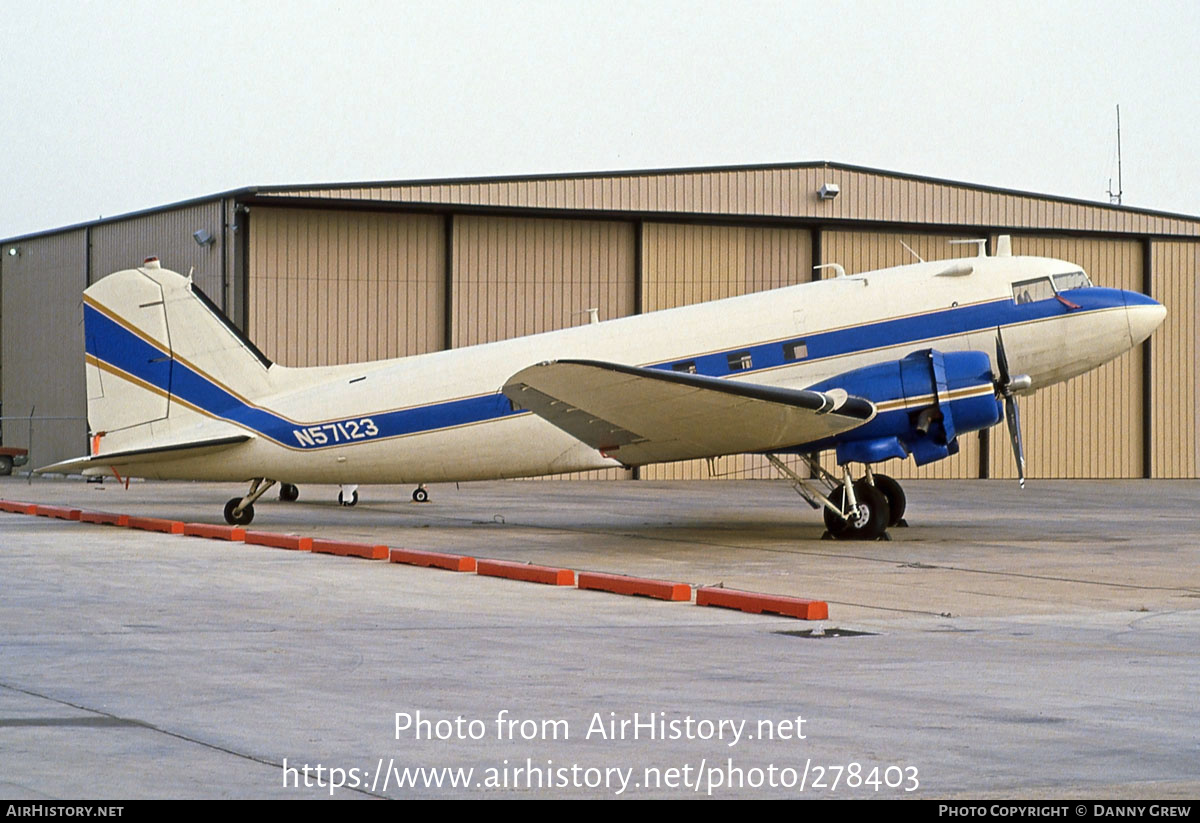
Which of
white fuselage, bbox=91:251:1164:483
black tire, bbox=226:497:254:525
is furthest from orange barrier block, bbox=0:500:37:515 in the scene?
black tire, bbox=226:497:254:525

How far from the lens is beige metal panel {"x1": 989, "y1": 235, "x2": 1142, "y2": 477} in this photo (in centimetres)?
4994

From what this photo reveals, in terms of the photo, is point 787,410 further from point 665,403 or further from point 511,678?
point 511,678

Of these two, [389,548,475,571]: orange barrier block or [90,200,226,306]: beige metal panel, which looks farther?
[90,200,226,306]: beige metal panel

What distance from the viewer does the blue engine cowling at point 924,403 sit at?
2073 centimetres

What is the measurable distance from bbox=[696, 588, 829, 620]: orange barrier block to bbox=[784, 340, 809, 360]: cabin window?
8.60 m

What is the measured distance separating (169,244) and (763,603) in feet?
135

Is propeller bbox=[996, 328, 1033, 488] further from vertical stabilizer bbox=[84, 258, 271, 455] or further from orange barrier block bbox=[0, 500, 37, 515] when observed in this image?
orange barrier block bbox=[0, 500, 37, 515]

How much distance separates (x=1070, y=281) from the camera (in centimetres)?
2172

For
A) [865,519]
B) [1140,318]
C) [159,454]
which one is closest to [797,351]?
[865,519]

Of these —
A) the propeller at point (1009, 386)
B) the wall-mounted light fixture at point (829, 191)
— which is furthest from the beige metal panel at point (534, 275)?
the propeller at point (1009, 386)

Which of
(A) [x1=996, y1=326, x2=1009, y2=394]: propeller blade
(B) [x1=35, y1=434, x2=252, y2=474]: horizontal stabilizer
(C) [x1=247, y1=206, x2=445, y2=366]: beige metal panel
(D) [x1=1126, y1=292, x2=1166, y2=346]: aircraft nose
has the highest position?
(C) [x1=247, y1=206, x2=445, y2=366]: beige metal panel

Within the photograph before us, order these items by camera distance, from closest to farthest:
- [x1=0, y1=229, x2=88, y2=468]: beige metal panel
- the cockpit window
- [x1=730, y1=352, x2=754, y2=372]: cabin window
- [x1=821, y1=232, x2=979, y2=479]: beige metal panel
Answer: the cockpit window
[x1=730, y1=352, x2=754, y2=372]: cabin window
[x1=821, y1=232, x2=979, y2=479]: beige metal panel
[x1=0, y1=229, x2=88, y2=468]: beige metal panel
